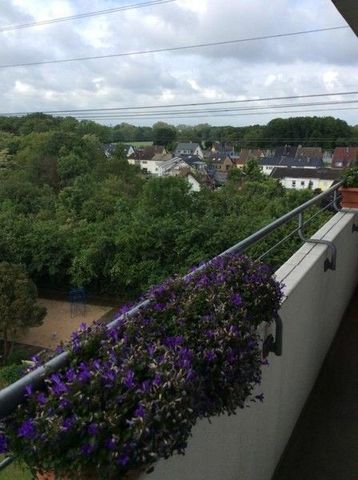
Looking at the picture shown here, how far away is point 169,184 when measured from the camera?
65.8 ft

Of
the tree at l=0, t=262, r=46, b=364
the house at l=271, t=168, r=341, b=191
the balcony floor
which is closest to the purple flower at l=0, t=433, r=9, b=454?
the balcony floor

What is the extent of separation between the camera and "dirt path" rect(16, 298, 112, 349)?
15508mm

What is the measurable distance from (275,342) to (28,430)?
3.36 feet

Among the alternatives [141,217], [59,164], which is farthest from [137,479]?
[59,164]

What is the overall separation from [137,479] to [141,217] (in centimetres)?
1671

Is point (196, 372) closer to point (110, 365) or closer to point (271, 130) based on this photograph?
point (110, 365)

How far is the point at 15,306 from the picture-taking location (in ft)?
46.3

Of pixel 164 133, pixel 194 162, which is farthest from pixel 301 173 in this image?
pixel 164 133

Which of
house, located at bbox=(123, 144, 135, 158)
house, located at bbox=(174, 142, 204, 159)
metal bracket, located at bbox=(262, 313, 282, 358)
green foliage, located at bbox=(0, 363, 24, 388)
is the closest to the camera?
green foliage, located at bbox=(0, 363, 24, 388)

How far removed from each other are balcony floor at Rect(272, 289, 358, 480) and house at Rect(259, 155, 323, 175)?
4748cm

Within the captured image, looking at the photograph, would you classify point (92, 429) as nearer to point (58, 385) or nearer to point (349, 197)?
point (58, 385)

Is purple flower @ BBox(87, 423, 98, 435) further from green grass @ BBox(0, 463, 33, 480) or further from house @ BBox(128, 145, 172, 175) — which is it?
house @ BBox(128, 145, 172, 175)

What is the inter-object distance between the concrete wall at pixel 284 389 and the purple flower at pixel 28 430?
28cm

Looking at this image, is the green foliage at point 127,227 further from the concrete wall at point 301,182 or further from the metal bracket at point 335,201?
the concrete wall at point 301,182
